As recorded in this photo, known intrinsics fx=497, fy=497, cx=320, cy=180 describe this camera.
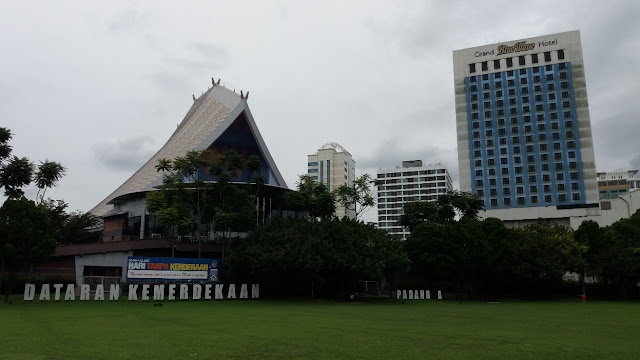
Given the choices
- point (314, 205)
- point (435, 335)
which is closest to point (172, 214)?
point (314, 205)

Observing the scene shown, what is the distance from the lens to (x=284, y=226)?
39.2 meters

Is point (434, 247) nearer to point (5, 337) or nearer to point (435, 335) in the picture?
point (435, 335)

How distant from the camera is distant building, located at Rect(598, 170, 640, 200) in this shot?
113438mm

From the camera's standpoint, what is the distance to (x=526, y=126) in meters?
87.9

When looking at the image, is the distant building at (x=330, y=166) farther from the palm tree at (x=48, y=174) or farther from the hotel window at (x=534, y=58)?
the palm tree at (x=48, y=174)

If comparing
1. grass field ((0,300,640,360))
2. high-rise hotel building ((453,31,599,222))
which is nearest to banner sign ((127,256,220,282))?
grass field ((0,300,640,360))

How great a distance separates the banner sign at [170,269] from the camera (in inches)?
1396

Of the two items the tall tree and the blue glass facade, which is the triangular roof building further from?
the blue glass facade

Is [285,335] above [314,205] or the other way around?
the other way around

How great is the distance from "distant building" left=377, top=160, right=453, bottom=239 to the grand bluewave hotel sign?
9742 cm

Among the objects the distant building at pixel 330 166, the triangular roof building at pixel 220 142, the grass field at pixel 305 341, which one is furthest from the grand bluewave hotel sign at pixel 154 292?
the distant building at pixel 330 166

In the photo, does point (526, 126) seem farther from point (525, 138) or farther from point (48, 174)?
point (48, 174)

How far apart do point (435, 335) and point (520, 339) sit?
2.17 m

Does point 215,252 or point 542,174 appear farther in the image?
point 542,174
